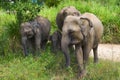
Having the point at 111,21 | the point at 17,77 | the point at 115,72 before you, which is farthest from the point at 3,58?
the point at 111,21

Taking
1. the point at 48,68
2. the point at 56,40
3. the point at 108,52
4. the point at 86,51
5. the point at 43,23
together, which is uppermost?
the point at 43,23

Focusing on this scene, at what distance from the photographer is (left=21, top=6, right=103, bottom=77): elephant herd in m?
9.05

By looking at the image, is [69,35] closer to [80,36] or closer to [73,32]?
[73,32]

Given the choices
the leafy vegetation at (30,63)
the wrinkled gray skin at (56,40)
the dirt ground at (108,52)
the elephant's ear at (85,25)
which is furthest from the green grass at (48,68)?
the elephant's ear at (85,25)

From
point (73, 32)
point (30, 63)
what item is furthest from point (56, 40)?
point (73, 32)

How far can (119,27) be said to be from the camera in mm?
13945

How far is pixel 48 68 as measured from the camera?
387 inches

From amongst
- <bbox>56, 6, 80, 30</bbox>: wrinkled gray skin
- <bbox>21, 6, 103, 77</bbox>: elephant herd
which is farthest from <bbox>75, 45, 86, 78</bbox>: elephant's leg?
<bbox>56, 6, 80, 30</bbox>: wrinkled gray skin

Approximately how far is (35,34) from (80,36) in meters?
1.99

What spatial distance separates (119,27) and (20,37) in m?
3.91

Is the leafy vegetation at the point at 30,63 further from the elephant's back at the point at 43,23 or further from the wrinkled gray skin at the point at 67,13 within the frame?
the wrinkled gray skin at the point at 67,13

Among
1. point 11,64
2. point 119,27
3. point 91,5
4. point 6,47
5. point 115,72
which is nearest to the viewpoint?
point 115,72

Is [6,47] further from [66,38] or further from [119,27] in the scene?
[119,27]

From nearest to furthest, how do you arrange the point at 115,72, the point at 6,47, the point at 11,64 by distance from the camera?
the point at 115,72
the point at 11,64
the point at 6,47
